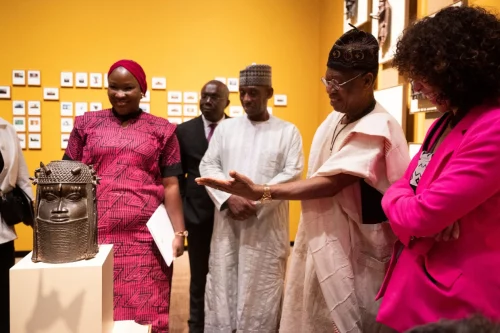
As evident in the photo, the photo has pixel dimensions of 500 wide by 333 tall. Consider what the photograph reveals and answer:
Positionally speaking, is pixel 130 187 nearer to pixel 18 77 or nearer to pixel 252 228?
pixel 252 228

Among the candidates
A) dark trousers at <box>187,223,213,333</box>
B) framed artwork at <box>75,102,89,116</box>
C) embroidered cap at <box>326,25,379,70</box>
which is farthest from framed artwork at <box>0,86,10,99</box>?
embroidered cap at <box>326,25,379,70</box>

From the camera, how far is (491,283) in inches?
43.6

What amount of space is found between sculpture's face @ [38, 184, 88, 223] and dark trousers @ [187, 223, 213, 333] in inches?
51.5

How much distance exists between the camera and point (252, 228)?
2.34 m

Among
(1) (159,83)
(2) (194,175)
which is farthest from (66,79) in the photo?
(2) (194,175)

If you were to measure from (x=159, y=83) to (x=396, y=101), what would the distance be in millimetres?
2824

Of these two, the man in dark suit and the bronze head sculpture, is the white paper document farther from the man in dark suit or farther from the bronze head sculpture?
the man in dark suit

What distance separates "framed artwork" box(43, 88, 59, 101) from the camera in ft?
15.6

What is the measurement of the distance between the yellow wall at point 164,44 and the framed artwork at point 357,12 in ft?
3.03

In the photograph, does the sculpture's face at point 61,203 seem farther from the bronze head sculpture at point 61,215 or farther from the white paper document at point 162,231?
the white paper document at point 162,231

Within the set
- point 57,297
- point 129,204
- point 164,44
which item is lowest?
point 57,297

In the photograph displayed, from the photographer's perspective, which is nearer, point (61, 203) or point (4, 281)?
point (61, 203)

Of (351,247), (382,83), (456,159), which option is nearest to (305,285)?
(351,247)

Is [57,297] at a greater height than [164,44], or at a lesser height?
lesser
